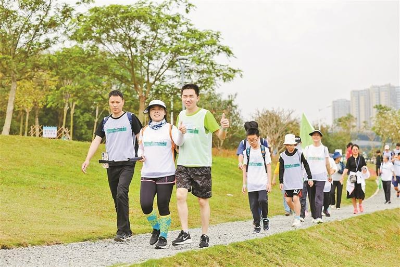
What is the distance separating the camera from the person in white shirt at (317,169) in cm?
1277

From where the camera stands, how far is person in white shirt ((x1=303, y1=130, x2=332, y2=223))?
41.9ft

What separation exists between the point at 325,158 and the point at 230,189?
32.4 feet

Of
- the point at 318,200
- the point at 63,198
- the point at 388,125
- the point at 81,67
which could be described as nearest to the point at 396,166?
the point at 318,200

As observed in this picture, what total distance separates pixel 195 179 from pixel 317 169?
5938mm

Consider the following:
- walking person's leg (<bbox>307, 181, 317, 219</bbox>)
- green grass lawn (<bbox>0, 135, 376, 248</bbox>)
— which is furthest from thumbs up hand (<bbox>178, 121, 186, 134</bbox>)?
walking person's leg (<bbox>307, 181, 317, 219</bbox>)

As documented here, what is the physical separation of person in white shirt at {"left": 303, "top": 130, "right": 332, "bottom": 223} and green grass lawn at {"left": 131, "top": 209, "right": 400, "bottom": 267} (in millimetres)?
569

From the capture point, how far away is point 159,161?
7777 millimetres

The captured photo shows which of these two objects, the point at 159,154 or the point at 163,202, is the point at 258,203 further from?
the point at 159,154

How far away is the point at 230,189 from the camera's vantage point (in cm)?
2261

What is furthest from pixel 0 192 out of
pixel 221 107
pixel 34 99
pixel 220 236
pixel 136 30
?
pixel 221 107

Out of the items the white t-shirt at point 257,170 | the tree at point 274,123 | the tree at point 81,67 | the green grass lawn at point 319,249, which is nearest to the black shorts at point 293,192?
the green grass lawn at point 319,249

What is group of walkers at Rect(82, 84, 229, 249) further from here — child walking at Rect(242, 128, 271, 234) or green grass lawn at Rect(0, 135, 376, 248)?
child walking at Rect(242, 128, 271, 234)

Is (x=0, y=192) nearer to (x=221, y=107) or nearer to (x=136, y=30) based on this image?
(x=136, y=30)

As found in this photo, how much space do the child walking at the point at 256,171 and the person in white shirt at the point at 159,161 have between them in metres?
2.97
